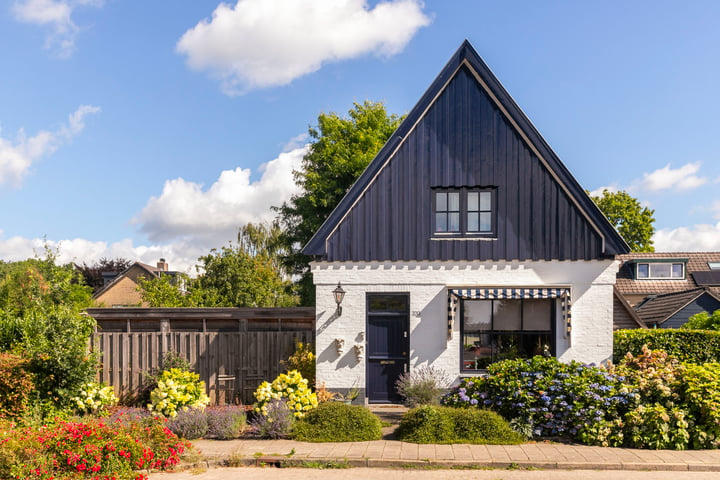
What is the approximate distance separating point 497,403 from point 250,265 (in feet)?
54.4

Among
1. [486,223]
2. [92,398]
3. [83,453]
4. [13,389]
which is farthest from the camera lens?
[486,223]

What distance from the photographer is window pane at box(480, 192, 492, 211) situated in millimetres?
13114

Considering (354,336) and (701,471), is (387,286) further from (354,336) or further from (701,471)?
(701,471)

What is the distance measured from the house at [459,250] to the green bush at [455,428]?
241 cm

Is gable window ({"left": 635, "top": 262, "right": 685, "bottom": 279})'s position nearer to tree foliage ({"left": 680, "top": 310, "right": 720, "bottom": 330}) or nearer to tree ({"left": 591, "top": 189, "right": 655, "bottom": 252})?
tree ({"left": 591, "top": 189, "right": 655, "bottom": 252})

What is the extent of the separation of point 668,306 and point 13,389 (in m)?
26.2

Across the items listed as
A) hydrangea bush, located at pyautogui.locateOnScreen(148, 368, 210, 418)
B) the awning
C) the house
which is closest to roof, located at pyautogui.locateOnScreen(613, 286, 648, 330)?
the house

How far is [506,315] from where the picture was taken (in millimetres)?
12984

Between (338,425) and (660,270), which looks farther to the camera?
(660,270)

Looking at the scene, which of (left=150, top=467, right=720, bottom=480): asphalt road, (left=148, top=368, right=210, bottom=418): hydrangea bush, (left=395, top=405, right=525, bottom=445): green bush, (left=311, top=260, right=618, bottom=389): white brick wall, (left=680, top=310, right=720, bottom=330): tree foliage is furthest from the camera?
(left=680, top=310, right=720, bottom=330): tree foliage

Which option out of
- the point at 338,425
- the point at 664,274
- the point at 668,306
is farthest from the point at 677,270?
the point at 338,425

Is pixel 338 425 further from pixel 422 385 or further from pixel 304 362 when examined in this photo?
pixel 304 362

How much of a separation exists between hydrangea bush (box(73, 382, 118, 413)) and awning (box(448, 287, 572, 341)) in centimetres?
753

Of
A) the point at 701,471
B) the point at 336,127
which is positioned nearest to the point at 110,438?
the point at 701,471
